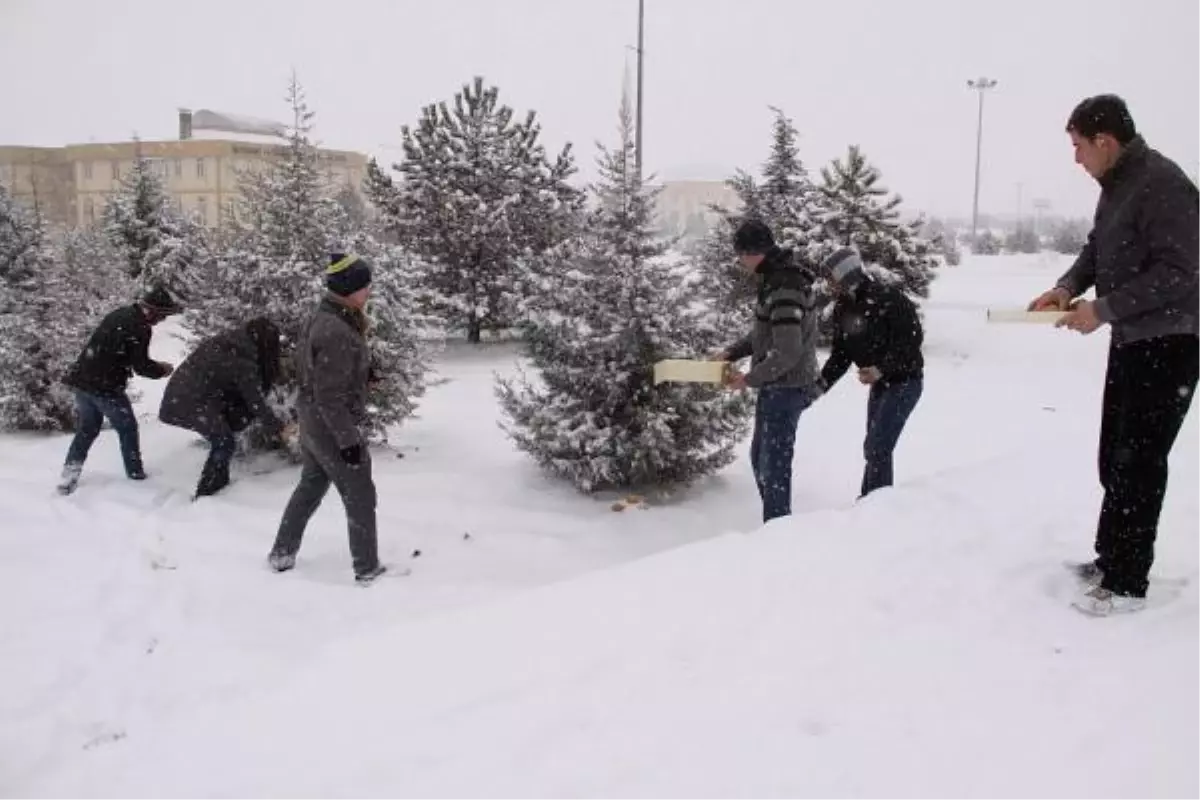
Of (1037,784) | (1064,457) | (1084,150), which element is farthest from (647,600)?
(1064,457)

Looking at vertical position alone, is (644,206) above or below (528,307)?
above

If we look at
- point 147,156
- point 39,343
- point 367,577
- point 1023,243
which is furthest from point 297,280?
point 1023,243

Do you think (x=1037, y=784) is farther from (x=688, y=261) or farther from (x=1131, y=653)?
(x=688, y=261)

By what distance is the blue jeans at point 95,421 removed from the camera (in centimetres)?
755

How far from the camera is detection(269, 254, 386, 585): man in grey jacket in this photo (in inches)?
206

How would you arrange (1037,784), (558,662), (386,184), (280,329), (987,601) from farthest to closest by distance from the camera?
(386,184) < (280,329) < (987,601) < (558,662) < (1037,784)

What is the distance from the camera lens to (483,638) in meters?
3.72

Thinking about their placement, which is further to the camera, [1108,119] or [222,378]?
[222,378]

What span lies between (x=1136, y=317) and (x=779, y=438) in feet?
7.79

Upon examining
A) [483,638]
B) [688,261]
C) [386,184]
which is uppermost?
[386,184]

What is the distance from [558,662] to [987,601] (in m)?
1.73

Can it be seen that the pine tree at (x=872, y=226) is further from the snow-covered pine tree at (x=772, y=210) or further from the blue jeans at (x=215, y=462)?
the blue jeans at (x=215, y=462)

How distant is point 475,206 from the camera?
15.8 m

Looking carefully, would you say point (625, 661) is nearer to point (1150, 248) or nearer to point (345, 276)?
point (1150, 248)
